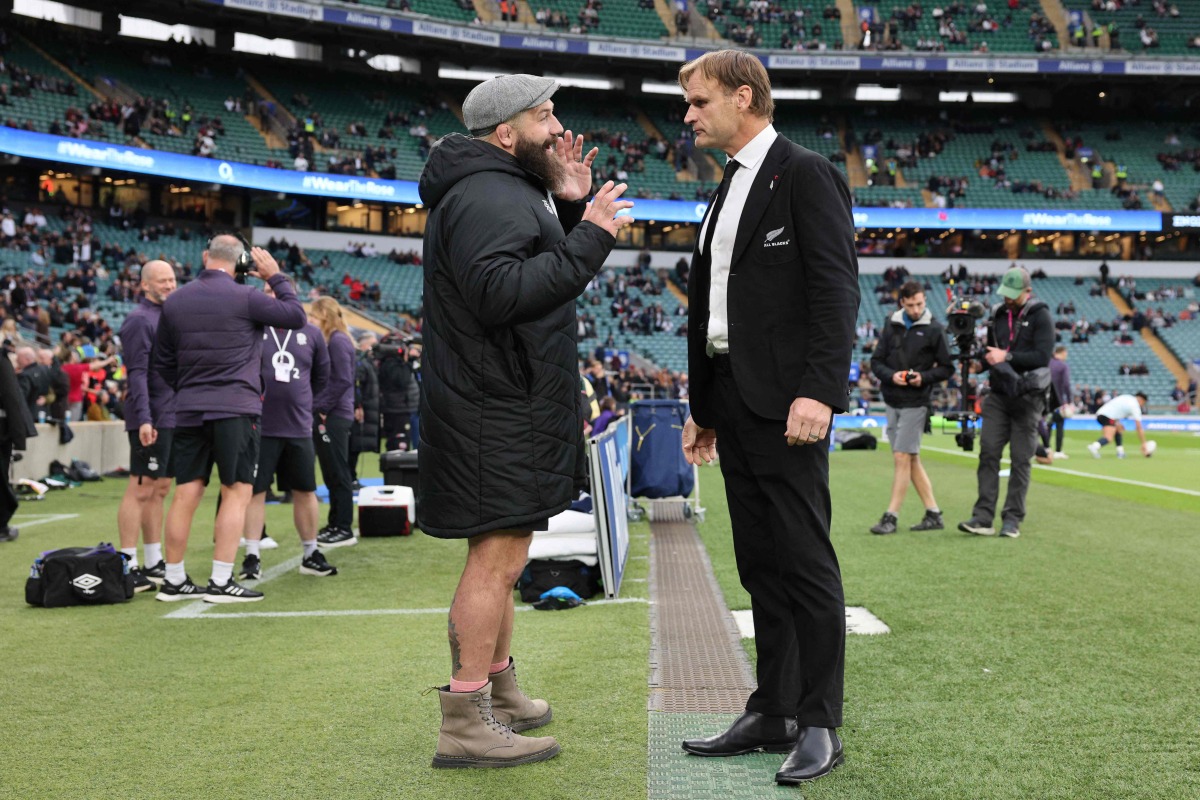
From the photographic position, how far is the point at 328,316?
28.4ft

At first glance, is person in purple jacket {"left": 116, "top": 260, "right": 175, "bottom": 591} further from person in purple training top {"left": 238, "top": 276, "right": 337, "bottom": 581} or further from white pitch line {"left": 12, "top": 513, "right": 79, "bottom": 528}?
white pitch line {"left": 12, "top": 513, "right": 79, "bottom": 528}

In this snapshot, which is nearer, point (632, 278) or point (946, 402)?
point (946, 402)

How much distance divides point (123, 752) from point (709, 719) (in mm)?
1919

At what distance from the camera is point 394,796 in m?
3.06

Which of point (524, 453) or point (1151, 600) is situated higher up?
point (524, 453)

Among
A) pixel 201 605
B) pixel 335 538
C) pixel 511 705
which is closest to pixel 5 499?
pixel 335 538

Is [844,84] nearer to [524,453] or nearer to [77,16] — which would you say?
[77,16]

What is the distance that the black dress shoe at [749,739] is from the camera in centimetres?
340

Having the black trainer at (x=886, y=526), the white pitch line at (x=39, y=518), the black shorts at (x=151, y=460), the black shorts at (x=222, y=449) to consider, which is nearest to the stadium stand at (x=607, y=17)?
the white pitch line at (x=39, y=518)

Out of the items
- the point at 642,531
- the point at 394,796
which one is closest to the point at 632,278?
the point at 642,531

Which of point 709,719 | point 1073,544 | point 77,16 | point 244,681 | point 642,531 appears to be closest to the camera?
point 709,719

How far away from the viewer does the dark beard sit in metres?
3.43

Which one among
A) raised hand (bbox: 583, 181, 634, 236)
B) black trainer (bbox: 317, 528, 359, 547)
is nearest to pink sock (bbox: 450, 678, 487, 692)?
raised hand (bbox: 583, 181, 634, 236)

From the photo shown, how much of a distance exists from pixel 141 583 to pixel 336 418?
7.01ft
